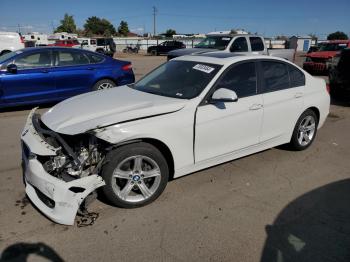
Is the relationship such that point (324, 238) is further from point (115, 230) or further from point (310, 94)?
point (310, 94)

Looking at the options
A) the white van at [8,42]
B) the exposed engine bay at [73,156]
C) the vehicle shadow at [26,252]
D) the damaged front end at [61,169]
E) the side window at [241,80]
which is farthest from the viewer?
the white van at [8,42]

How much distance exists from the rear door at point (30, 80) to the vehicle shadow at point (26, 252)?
5.33 metres

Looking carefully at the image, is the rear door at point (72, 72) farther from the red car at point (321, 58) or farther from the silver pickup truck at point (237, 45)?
the red car at point (321, 58)

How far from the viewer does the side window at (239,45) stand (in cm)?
1274

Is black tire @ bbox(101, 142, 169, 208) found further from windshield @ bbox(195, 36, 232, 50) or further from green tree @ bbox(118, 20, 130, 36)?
green tree @ bbox(118, 20, 130, 36)

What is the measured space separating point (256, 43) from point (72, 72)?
793cm

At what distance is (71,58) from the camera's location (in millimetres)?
8195

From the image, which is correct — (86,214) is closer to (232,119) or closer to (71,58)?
(232,119)

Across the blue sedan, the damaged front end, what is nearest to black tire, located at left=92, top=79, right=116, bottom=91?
the blue sedan

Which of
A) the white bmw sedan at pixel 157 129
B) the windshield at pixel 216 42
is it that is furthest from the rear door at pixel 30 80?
the windshield at pixel 216 42

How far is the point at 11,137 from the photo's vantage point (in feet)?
19.6

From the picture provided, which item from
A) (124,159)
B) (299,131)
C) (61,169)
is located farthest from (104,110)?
(299,131)

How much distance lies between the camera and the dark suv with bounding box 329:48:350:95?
9.16 metres

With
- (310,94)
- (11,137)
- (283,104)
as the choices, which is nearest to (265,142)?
(283,104)
